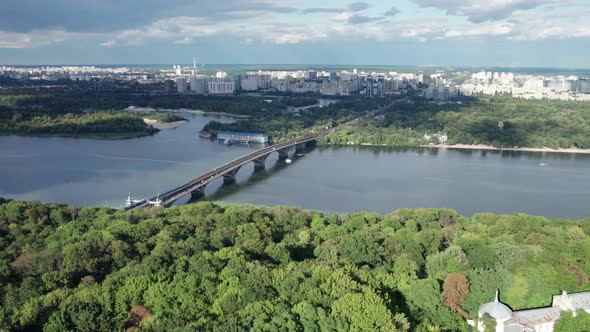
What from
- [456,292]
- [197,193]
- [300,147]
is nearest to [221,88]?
[300,147]

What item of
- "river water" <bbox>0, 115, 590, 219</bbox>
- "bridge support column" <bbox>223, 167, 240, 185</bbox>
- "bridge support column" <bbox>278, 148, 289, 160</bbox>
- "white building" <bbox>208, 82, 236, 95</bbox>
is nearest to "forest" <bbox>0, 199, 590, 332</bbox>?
"river water" <bbox>0, 115, 590, 219</bbox>

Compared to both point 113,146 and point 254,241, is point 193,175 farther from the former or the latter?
point 254,241

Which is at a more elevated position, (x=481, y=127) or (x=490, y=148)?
(x=481, y=127)

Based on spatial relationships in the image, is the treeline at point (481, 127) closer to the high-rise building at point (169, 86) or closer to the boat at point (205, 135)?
the boat at point (205, 135)

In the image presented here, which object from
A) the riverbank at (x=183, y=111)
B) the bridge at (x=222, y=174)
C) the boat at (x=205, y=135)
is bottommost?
the bridge at (x=222, y=174)

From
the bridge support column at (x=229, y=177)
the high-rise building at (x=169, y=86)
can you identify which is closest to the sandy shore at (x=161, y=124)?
the bridge support column at (x=229, y=177)

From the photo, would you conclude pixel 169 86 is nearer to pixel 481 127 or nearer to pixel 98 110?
pixel 98 110
